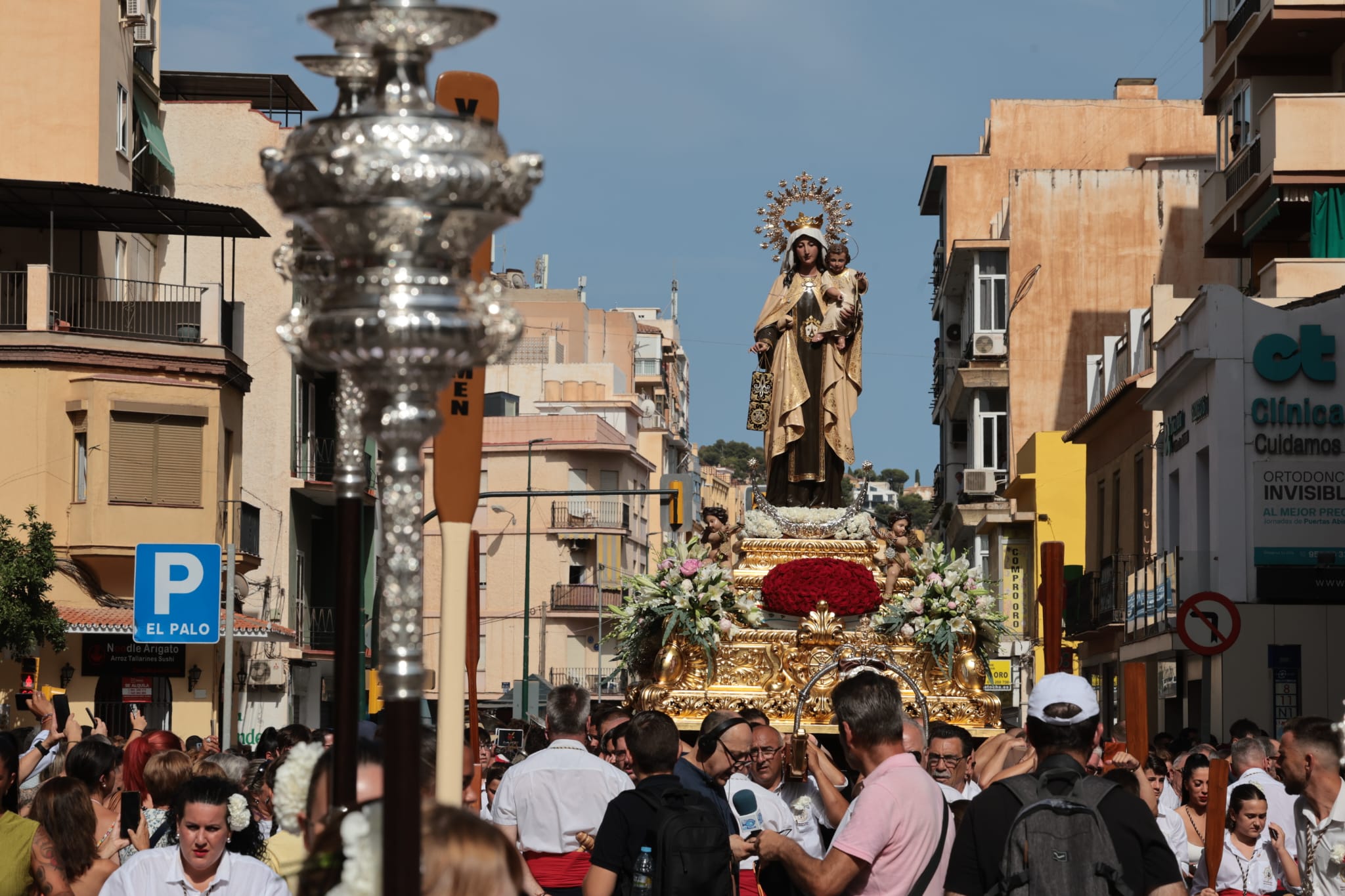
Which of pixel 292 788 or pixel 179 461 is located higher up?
pixel 179 461

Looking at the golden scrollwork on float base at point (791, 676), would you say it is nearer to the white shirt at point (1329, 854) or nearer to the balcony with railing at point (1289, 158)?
the white shirt at point (1329, 854)

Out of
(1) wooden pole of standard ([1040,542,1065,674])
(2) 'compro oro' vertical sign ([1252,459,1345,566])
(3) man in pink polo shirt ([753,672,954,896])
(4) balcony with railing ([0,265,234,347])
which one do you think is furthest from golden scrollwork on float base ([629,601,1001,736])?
(4) balcony with railing ([0,265,234,347])

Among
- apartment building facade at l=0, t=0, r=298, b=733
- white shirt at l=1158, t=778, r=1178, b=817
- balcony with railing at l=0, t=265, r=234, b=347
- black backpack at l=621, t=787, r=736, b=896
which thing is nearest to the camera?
black backpack at l=621, t=787, r=736, b=896

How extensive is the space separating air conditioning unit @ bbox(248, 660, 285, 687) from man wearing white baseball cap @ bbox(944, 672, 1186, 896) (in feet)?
112

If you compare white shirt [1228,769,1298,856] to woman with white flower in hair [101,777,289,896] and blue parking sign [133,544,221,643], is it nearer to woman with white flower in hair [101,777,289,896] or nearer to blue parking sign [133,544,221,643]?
woman with white flower in hair [101,777,289,896]

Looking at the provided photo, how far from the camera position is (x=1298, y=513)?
90.6ft

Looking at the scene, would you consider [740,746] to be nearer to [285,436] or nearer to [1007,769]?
[1007,769]

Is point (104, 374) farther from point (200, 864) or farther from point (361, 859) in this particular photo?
point (361, 859)

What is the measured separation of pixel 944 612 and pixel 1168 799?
3.98m

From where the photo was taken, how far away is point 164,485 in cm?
3316

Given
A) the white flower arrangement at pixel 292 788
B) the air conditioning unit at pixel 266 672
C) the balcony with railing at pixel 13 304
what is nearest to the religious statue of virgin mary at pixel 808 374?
the white flower arrangement at pixel 292 788

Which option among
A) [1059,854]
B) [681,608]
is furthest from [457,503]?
[681,608]

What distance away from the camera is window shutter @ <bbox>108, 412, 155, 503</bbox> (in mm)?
32312

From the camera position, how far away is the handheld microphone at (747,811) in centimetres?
852
